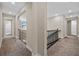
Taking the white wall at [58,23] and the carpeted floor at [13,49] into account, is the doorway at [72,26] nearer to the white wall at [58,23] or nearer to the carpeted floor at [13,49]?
the white wall at [58,23]

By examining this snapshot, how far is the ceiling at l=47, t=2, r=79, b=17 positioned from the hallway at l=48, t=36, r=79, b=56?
1.56ft

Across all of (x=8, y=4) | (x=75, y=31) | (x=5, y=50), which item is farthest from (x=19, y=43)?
(x=75, y=31)

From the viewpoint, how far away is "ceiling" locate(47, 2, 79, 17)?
1.53 meters

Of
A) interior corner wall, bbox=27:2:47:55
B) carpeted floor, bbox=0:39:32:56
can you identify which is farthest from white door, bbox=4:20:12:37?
interior corner wall, bbox=27:2:47:55

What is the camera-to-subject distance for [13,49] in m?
1.58

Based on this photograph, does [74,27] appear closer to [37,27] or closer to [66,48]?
[66,48]

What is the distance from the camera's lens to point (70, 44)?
1.55 metres

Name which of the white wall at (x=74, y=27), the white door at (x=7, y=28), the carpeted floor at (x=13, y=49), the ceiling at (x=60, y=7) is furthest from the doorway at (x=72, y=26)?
the white door at (x=7, y=28)

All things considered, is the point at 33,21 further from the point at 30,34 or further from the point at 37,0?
the point at 37,0

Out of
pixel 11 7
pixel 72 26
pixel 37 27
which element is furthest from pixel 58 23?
pixel 11 7

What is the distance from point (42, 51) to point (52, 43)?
0.23 m

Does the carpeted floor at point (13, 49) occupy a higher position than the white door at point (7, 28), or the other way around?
the white door at point (7, 28)

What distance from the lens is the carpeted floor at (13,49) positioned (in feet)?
5.16

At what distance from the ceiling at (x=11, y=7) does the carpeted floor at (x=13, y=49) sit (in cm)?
52
